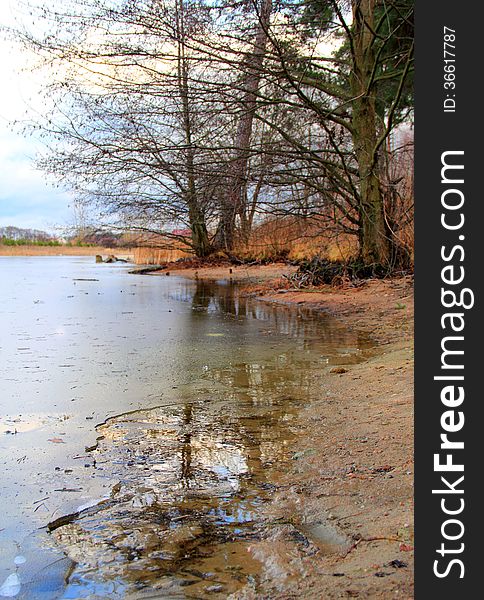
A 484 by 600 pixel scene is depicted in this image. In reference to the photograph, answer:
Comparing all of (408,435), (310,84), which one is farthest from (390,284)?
(408,435)

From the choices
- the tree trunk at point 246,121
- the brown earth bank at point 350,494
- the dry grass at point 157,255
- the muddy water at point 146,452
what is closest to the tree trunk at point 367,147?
the tree trunk at point 246,121

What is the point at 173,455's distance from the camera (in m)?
2.28

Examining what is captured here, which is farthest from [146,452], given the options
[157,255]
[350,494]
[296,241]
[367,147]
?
[157,255]

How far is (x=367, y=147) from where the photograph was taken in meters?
8.38

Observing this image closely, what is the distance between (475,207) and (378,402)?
169 cm

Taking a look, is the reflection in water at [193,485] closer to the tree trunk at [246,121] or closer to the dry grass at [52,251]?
the tree trunk at [246,121]

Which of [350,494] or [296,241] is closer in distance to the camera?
[350,494]

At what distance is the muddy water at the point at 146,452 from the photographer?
1.49 meters

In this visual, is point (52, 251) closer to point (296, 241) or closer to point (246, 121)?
point (296, 241)

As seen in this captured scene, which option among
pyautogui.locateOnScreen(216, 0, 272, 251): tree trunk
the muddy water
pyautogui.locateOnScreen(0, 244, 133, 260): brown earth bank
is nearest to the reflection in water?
the muddy water

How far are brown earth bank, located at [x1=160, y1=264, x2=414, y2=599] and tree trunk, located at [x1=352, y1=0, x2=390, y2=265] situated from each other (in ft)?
16.2

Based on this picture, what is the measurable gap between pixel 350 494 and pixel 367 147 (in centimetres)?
720

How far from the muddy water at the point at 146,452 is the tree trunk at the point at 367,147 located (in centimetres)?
365

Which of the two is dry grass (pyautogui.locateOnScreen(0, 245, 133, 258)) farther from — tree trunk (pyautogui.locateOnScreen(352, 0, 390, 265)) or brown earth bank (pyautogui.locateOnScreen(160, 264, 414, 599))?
brown earth bank (pyautogui.locateOnScreen(160, 264, 414, 599))
